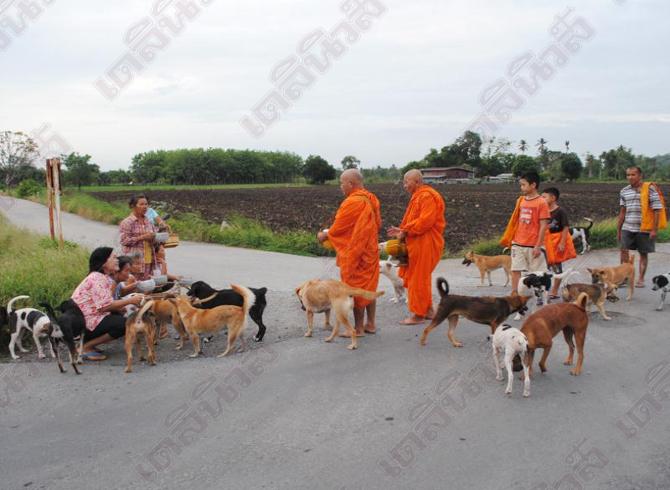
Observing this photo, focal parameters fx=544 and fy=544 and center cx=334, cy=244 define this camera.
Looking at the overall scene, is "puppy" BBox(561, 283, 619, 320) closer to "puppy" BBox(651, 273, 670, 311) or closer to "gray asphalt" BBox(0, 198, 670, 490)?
"gray asphalt" BBox(0, 198, 670, 490)

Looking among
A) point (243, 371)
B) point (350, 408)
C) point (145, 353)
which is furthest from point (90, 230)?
point (350, 408)

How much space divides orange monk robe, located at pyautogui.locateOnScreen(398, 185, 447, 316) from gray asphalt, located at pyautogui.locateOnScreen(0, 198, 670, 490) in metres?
0.62

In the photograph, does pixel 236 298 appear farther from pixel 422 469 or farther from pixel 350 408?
pixel 422 469

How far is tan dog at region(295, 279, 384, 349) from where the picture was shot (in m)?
6.52

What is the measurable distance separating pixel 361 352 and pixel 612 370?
270 centimetres

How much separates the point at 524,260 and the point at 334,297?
10.0 ft

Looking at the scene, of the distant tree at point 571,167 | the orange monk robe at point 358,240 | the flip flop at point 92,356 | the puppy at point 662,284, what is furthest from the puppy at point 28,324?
the distant tree at point 571,167

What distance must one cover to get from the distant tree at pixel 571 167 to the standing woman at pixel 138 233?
80385mm

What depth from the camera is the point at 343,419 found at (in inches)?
184

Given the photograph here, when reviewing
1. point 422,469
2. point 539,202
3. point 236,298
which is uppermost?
point 539,202

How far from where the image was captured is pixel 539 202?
24.9ft

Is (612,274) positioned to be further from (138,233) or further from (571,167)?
(571,167)

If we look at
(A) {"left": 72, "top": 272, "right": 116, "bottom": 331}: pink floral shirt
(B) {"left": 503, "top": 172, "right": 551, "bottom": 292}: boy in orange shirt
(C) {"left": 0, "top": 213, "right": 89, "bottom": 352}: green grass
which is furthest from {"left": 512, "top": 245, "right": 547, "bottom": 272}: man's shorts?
(C) {"left": 0, "top": 213, "right": 89, "bottom": 352}: green grass

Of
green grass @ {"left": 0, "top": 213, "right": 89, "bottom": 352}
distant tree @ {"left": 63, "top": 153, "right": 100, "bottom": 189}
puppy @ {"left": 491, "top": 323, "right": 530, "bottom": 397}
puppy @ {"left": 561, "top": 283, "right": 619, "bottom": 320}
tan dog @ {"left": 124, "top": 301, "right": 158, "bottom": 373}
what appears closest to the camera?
puppy @ {"left": 491, "top": 323, "right": 530, "bottom": 397}
